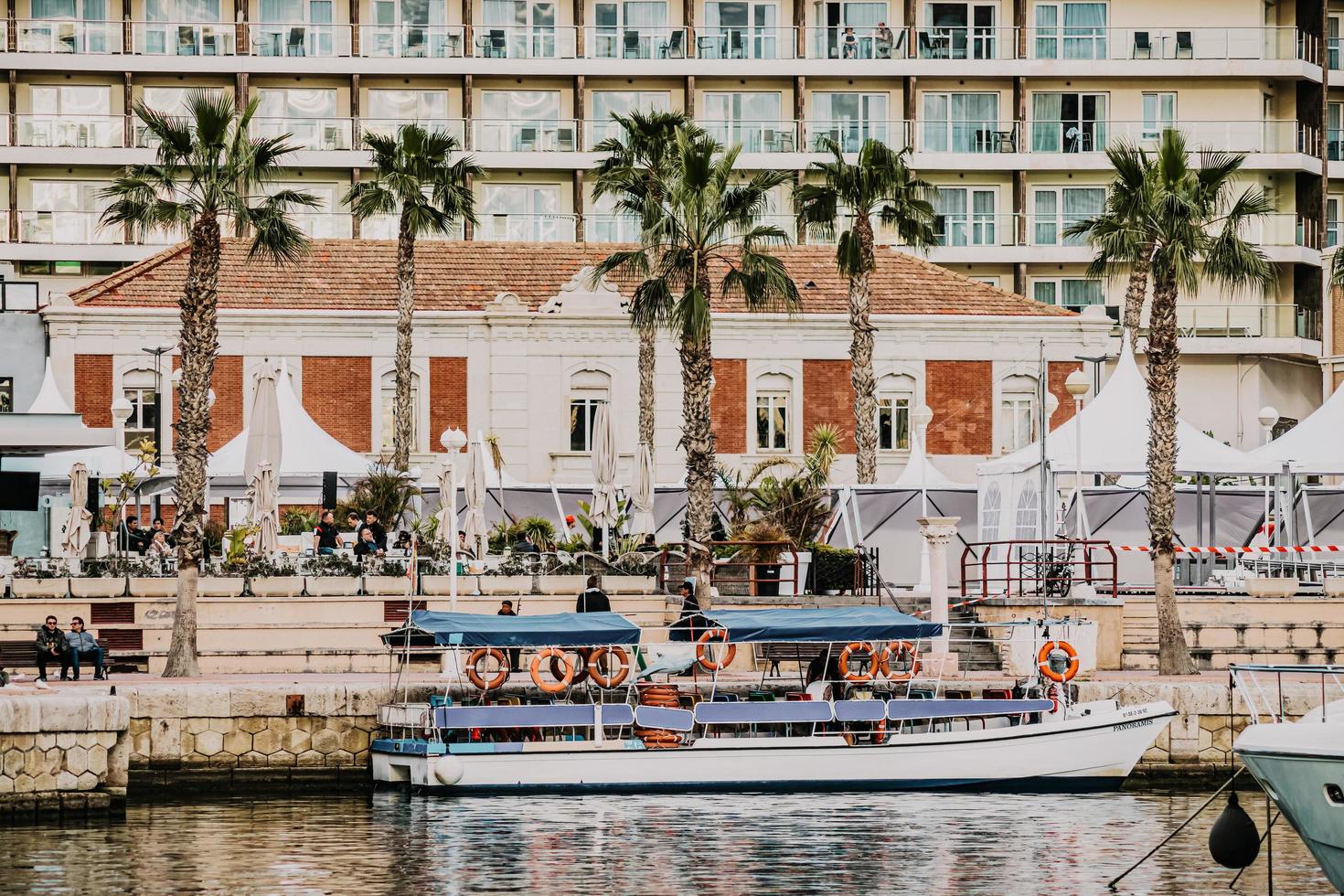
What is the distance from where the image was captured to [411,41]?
68.3 meters

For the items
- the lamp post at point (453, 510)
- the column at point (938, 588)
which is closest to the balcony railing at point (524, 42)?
the lamp post at point (453, 510)

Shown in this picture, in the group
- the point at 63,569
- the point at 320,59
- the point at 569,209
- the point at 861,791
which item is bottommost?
the point at 861,791

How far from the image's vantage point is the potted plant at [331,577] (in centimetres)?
3716

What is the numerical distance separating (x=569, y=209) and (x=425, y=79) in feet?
19.0

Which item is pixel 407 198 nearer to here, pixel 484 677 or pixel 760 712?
pixel 484 677

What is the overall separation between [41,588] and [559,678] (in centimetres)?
1001

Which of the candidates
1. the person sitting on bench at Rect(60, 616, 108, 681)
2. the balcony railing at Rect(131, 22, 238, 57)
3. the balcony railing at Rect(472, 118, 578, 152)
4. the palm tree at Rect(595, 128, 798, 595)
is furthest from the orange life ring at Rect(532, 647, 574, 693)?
the balcony railing at Rect(131, 22, 238, 57)

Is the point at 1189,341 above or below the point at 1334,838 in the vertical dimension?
above

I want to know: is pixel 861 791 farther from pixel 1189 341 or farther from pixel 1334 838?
pixel 1189 341

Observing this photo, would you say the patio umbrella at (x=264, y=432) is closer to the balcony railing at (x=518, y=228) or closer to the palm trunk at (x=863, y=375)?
the palm trunk at (x=863, y=375)

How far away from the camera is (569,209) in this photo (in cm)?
6844

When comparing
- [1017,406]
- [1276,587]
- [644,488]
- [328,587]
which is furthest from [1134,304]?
[328,587]

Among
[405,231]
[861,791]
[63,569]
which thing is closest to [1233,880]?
[861,791]

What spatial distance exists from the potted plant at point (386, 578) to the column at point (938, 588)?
843 centimetres
